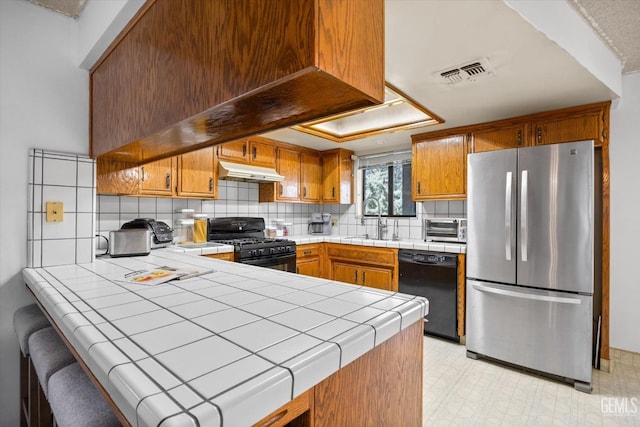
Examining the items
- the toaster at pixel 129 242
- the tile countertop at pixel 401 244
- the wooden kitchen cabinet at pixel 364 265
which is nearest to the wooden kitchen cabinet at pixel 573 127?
the tile countertop at pixel 401 244

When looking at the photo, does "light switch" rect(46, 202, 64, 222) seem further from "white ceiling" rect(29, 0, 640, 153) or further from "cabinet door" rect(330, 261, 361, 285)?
"cabinet door" rect(330, 261, 361, 285)

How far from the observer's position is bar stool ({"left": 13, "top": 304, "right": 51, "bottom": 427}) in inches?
53.6

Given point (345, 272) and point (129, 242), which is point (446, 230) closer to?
point (345, 272)

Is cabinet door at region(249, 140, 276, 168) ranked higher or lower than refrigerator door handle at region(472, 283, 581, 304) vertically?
higher

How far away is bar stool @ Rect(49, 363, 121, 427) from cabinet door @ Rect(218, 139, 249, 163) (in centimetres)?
250

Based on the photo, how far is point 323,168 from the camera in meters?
4.40

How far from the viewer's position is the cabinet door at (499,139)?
281cm

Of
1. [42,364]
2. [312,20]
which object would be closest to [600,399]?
[312,20]

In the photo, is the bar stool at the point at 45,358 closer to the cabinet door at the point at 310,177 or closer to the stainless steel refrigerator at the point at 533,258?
the stainless steel refrigerator at the point at 533,258

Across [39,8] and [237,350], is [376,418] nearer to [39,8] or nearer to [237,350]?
[237,350]

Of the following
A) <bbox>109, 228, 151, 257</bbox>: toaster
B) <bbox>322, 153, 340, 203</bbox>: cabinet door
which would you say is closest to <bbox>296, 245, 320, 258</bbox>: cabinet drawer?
<bbox>322, 153, 340, 203</bbox>: cabinet door

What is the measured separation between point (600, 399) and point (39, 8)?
4.08 meters

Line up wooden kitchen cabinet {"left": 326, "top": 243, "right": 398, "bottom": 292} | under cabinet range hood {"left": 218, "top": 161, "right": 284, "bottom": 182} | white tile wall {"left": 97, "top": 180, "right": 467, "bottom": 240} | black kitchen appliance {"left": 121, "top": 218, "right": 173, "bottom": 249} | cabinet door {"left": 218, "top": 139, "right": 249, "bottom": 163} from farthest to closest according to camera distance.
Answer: wooden kitchen cabinet {"left": 326, "top": 243, "right": 398, "bottom": 292}, cabinet door {"left": 218, "top": 139, "right": 249, "bottom": 163}, under cabinet range hood {"left": 218, "top": 161, "right": 284, "bottom": 182}, white tile wall {"left": 97, "top": 180, "right": 467, "bottom": 240}, black kitchen appliance {"left": 121, "top": 218, "right": 173, "bottom": 249}

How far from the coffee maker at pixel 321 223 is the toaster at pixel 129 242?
253 cm
